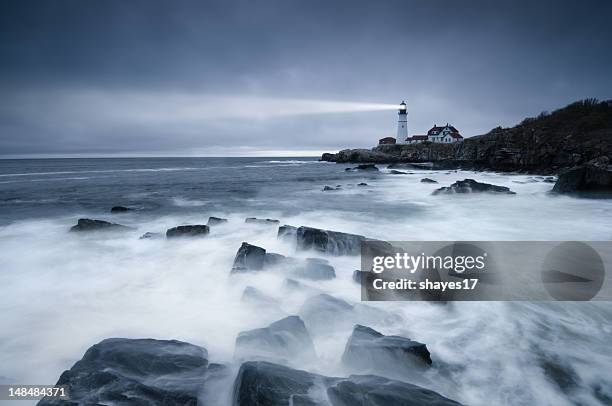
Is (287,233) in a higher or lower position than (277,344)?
higher

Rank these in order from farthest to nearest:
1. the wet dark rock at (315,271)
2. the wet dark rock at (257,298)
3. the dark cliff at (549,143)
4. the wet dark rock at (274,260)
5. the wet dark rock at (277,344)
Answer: the dark cliff at (549,143) → the wet dark rock at (274,260) → the wet dark rock at (315,271) → the wet dark rock at (257,298) → the wet dark rock at (277,344)

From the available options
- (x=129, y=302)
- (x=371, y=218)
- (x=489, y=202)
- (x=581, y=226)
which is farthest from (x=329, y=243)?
(x=489, y=202)

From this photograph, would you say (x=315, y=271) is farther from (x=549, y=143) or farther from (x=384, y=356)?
(x=549, y=143)

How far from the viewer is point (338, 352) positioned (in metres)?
3.49

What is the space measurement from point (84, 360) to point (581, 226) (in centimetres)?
1247

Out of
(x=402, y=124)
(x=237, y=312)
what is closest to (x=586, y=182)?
(x=237, y=312)

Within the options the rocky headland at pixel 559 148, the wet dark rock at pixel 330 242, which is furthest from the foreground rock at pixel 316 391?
the rocky headland at pixel 559 148

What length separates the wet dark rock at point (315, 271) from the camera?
551 cm

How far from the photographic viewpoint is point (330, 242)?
22.3 feet

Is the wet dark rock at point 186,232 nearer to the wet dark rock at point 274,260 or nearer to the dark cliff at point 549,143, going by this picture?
the wet dark rock at point 274,260

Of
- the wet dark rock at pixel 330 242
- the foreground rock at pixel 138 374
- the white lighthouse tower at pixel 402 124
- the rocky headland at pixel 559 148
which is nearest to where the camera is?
the foreground rock at pixel 138 374

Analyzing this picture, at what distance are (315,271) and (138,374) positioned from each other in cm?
329

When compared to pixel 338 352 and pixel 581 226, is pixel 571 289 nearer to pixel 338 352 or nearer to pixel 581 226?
pixel 338 352

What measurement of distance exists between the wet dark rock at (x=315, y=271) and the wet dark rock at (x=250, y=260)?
730 mm
